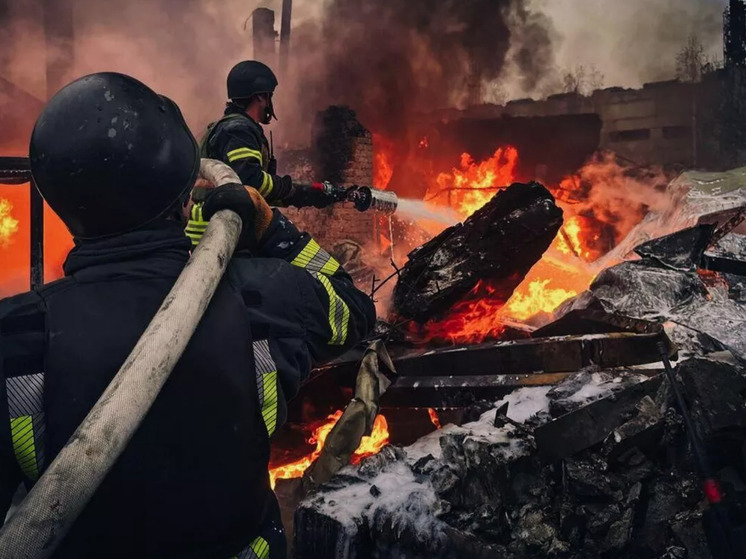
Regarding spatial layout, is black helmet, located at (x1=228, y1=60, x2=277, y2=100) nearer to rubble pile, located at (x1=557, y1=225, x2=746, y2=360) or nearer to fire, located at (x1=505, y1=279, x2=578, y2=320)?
rubble pile, located at (x1=557, y1=225, x2=746, y2=360)

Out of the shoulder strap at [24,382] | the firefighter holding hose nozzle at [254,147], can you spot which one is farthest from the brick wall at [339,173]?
the shoulder strap at [24,382]

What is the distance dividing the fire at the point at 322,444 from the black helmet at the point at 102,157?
3.54 metres

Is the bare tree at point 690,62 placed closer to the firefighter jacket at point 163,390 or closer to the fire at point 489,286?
the fire at point 489,286

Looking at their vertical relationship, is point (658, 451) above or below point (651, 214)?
below

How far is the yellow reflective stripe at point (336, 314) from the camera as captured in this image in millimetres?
1577

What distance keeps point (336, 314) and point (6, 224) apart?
1289 cm

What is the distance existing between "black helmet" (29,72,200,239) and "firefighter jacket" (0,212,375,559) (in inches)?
2.3

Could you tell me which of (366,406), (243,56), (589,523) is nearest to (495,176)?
(243,56)

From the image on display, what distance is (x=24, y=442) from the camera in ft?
3.93

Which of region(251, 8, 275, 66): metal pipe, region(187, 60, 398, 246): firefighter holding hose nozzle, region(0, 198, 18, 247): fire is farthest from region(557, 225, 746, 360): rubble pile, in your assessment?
region(251, 8, 275, 66): metal pipe

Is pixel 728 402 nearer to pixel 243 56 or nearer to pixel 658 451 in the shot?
pixel 658 451

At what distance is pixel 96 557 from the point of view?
1237 millimetres

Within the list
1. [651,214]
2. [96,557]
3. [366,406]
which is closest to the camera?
[96,557]

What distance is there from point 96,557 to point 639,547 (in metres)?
2.38
